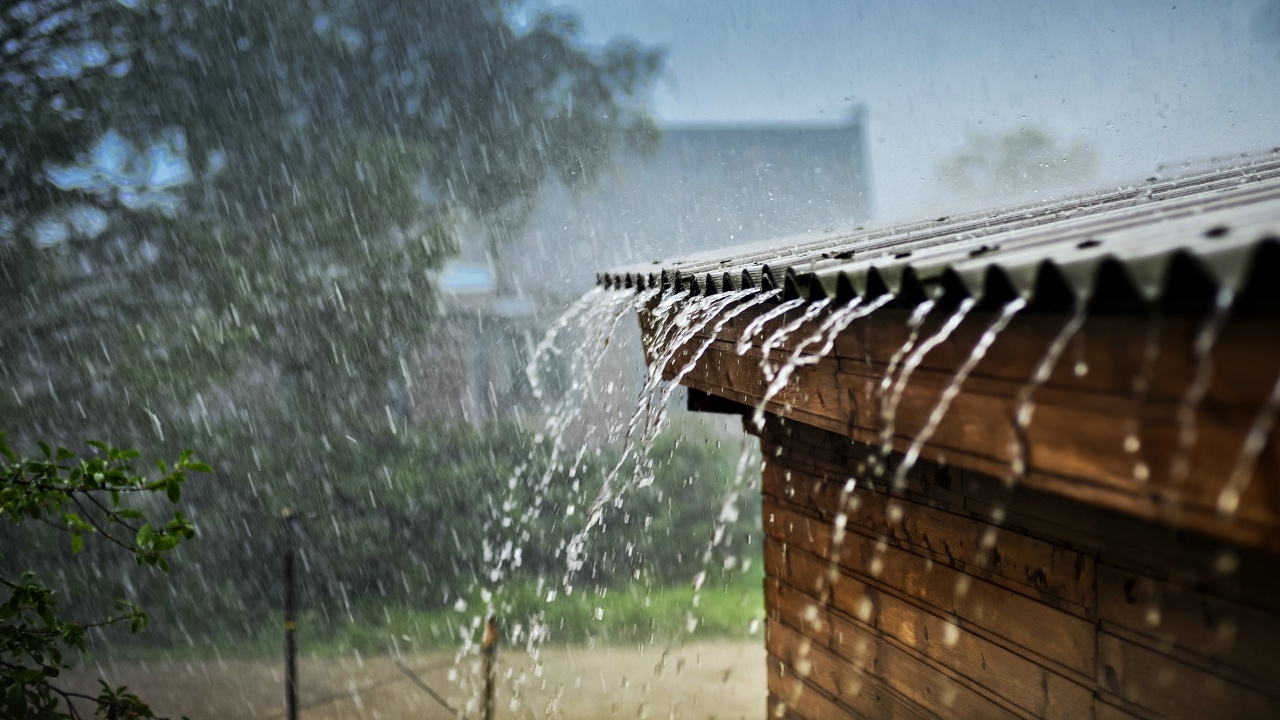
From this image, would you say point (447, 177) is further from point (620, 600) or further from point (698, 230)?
point (698, 230)

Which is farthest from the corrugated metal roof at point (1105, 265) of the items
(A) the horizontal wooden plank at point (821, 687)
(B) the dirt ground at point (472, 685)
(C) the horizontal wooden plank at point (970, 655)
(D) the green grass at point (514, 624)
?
(D) the green grass at point (514, 624)

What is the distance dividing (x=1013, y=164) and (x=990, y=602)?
88.3 feet

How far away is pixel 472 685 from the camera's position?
372 inches

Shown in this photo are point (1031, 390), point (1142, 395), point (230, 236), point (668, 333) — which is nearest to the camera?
point (1142, 395)

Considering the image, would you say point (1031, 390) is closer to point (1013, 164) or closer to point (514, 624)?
point (514, 624)

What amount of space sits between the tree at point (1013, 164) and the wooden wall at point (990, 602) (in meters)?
23.8

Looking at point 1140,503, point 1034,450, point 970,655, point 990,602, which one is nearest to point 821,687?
point 970,655

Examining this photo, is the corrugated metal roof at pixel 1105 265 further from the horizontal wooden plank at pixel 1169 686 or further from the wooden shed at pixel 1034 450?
the horizontal wooden plank at pixel 1169 686

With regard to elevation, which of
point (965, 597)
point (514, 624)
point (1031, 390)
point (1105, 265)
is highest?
point (1105, 265)

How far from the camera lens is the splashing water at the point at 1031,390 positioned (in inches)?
41.5

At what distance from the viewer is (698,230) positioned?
77.4 feet

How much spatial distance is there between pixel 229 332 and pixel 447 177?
14.9ft

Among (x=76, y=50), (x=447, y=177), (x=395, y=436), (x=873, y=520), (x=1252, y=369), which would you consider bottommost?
(x=395, y=436)

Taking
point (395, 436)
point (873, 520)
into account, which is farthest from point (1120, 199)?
point (395, 436)
